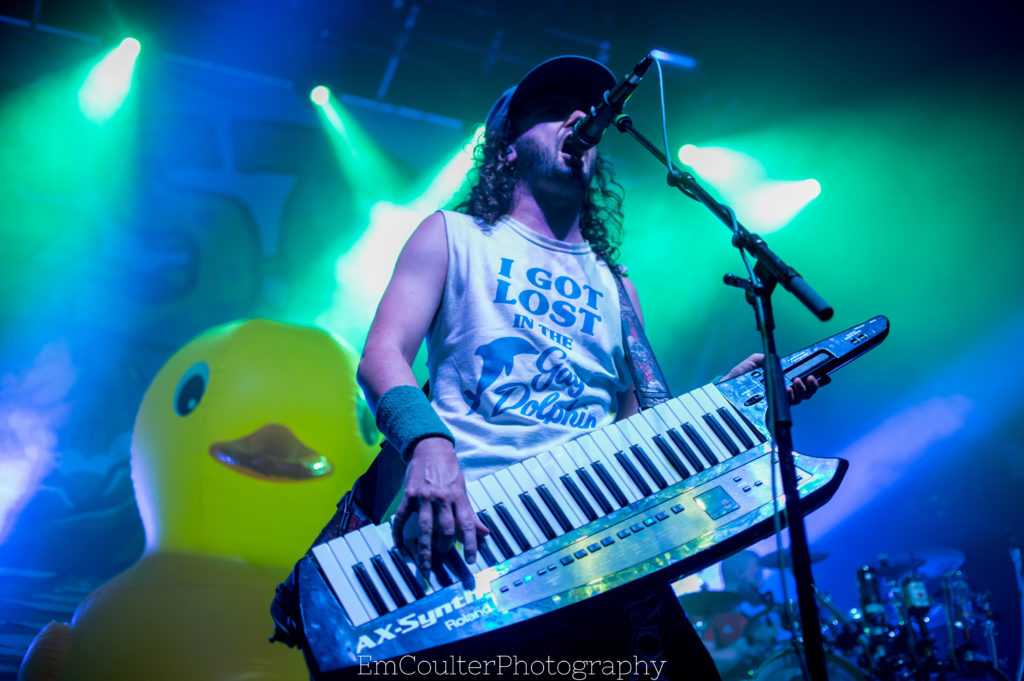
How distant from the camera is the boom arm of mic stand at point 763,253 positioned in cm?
146

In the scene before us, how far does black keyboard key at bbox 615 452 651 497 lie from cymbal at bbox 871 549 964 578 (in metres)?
7.69

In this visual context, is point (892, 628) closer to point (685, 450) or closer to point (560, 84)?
point (685, 450)

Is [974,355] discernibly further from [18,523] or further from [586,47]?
[18,523]

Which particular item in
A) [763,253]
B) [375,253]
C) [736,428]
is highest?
[375,253]

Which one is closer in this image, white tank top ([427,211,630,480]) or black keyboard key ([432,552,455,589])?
black keyboard key ([432,552,455,589])

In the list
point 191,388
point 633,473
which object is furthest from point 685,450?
point 191,388

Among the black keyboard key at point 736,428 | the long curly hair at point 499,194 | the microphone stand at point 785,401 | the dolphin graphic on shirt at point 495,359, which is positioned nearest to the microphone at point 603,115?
the long curly hair at point 499,194

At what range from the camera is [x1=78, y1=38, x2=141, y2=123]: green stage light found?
Answer: 6.92 meters

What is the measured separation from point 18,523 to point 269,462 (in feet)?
12.1

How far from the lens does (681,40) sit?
717 cm

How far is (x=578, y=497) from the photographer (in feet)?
5.10

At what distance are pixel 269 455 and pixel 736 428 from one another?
2727 millimetres

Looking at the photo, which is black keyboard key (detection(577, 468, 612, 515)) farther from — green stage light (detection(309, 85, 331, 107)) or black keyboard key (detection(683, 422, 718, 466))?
green stage light (detection(309, 85, 331, 107))

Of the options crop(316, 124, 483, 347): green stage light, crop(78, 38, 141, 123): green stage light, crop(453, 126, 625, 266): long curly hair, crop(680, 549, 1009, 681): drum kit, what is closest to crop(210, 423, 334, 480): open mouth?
crop(453, 126, 625, 266): long curly hair
